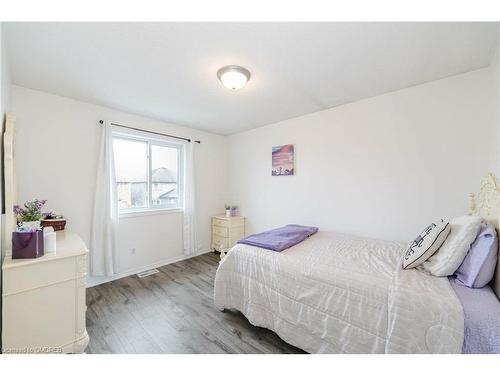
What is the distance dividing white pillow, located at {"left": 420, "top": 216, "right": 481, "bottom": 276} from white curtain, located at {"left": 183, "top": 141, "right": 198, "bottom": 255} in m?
3.17

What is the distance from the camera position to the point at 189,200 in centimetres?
360

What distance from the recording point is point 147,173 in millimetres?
3287

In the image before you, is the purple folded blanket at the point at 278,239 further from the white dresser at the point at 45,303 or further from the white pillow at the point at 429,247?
the white dresser at the point at 45,303

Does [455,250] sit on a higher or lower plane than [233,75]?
lower

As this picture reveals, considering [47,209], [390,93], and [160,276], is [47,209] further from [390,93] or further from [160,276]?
[390,93]

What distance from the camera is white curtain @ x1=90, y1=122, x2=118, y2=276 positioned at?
2617 mm

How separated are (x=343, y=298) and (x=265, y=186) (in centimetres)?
242

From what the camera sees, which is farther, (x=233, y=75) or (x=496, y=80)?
(x=233, y=75)

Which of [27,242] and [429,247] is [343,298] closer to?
[429,247]

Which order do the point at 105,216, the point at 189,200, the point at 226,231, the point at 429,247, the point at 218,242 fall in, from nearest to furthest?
1. the point at 429,247
2. the point at 105,216
3. the point at 189,200
4. the point at 226,231
5. the point at 218,242

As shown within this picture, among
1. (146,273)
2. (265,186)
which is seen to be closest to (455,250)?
(265,186)

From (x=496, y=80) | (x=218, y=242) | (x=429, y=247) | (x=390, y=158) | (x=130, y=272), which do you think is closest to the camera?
(x=429, y=247)

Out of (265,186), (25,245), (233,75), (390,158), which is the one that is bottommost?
(25,245)

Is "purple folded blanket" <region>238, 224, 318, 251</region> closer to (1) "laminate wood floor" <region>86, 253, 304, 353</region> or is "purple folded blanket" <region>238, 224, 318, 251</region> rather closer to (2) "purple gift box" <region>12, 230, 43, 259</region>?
(1) "laminate wood floor" <region>86, 253, 304, 353</region>
